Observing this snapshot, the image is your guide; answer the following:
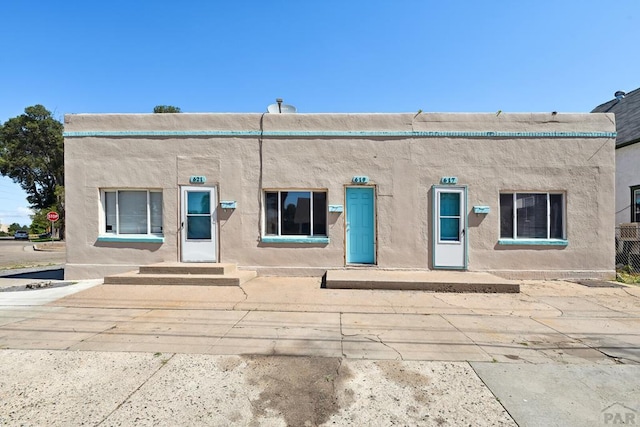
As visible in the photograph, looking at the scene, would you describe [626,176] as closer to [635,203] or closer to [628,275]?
[635,203]

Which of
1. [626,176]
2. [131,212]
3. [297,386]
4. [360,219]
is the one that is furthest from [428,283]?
[626,176]

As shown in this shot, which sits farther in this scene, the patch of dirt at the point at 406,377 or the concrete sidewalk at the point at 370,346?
the patch of dirt at the point at 406,377

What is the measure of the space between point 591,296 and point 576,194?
125 inches

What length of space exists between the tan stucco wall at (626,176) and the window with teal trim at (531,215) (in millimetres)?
6334

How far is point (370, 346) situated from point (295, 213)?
5.50 meters

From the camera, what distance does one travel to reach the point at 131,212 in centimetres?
957

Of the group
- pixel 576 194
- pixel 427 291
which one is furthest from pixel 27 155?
pixel 576 194

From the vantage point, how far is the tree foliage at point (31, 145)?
36344 millimetres

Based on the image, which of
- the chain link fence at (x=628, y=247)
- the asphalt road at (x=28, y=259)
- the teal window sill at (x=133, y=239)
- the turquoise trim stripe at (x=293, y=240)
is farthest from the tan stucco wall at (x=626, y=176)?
the asphalt road at (x=28, y=259)

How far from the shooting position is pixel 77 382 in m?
3.47

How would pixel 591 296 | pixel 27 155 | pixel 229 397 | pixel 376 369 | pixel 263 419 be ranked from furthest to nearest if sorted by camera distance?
pixel 27 155 → pixel 591 296 → pixel 376 369 → pixel 229 397 → pixel 263 419

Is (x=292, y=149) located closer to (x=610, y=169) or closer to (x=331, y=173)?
(x=331, y=173)

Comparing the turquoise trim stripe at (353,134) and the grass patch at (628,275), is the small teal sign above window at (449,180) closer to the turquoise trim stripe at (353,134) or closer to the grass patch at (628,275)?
the turquoise trim stripe at (353,134)

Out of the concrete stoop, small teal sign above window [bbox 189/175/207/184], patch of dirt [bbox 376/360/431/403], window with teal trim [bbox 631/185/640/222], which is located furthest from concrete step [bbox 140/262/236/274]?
window with teal trim [bbox 631/185/640/222]
